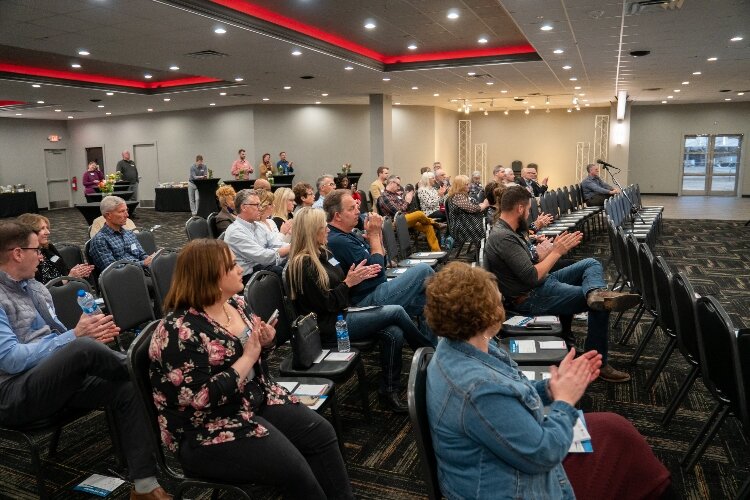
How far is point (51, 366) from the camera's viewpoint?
2.18 metres

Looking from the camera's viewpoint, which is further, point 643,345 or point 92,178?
point 92,178

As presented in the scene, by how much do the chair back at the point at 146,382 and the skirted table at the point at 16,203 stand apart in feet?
54.5

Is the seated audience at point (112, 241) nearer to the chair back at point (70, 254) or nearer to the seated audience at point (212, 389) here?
the chair back at point (70, 254)

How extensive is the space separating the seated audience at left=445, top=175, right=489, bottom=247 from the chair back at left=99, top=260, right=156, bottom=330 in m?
4.59

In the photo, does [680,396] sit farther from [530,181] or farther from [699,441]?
[530,181]

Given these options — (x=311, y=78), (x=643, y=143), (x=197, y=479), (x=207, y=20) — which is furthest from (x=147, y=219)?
(x=643, y=143)

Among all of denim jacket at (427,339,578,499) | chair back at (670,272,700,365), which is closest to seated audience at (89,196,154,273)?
denim jacket at (427,339,578,499)

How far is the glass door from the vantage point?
19.0 m

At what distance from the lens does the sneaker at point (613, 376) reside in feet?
12.2

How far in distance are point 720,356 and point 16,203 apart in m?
19.0

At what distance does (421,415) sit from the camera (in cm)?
159

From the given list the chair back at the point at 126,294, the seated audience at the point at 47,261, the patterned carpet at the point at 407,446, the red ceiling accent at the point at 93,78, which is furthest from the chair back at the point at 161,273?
the red ceiling accent at the point at 93,78

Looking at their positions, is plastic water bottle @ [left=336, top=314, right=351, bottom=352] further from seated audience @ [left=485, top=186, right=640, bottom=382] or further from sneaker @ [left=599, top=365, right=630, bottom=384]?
sneaker @ [left=599, top=365, right=630, bottom=384]

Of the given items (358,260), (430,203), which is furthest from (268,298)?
(430,203)
